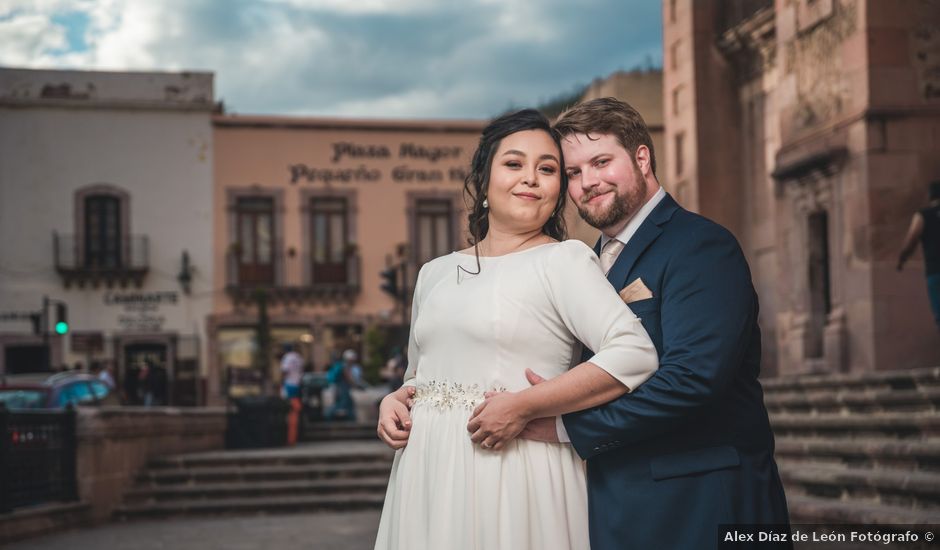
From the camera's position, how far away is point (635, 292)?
113 inches

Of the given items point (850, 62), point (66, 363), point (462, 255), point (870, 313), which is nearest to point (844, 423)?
point (870, 313)

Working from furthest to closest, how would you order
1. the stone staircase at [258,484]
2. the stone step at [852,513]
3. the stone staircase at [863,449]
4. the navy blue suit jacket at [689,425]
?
the stone staircase at [258,484] < the stone staircase at [863,449] < the stone step at [852,513] < the navy blue suit jacket at [689,425]

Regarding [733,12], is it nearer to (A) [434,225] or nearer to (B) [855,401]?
(B) [855,401]

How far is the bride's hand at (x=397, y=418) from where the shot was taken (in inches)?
121

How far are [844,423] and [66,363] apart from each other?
26400mm

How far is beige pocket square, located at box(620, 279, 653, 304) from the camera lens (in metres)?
2.85

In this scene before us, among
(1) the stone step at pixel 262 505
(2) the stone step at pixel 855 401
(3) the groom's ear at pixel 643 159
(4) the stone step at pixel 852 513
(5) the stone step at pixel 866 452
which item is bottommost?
(1) the stone step at pixel 262 505

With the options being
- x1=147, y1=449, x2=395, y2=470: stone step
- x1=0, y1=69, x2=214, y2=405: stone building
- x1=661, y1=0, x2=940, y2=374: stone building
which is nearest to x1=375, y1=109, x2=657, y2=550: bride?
x1=661, y1=0, x2=940, y2=374: stone building

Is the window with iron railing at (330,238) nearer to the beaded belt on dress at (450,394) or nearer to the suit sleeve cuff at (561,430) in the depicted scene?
the beaded belt on dress at (450,394)

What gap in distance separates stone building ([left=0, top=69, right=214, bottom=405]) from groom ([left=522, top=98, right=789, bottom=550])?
30.0m

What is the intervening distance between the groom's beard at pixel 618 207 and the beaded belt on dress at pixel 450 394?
52 centimetres

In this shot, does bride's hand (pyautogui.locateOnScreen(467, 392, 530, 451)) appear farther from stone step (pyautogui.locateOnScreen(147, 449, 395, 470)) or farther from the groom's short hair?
stone step (pyautogui.locateOnScreen(147, 449, 395, 470))

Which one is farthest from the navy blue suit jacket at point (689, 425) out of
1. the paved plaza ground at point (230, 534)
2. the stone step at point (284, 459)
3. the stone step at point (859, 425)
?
the stone step at point (284, 459)

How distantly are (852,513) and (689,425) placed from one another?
17.1 ft
